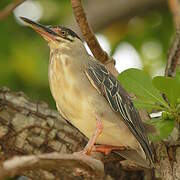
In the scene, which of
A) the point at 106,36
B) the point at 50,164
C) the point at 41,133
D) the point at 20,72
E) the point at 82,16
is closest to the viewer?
the point at 50,164

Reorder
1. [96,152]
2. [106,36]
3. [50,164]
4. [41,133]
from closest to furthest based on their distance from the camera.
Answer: [50,164] < [41,133] < [96,152] < [106,36]

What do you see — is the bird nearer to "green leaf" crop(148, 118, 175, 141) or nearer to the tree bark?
the tree bark

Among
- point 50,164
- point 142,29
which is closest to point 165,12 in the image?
point 142,29

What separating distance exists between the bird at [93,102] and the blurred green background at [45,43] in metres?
1.01

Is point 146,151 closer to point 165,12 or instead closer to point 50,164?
point 50,164

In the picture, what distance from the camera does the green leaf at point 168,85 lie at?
2941mm

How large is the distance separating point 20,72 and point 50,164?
118 inches

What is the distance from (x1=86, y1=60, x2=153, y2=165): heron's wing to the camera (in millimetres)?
3735

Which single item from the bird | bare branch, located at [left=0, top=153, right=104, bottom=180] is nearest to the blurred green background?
the bird

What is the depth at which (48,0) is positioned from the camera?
5.78 meters

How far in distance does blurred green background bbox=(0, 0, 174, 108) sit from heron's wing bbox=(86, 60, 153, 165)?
1.14 metres

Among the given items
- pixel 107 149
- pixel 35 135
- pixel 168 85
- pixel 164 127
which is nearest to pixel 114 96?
pixel 107 149

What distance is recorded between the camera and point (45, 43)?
17.9 ft

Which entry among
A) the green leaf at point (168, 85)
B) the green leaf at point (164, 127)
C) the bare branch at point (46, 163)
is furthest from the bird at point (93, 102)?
the bare branch at point (46, 163)
